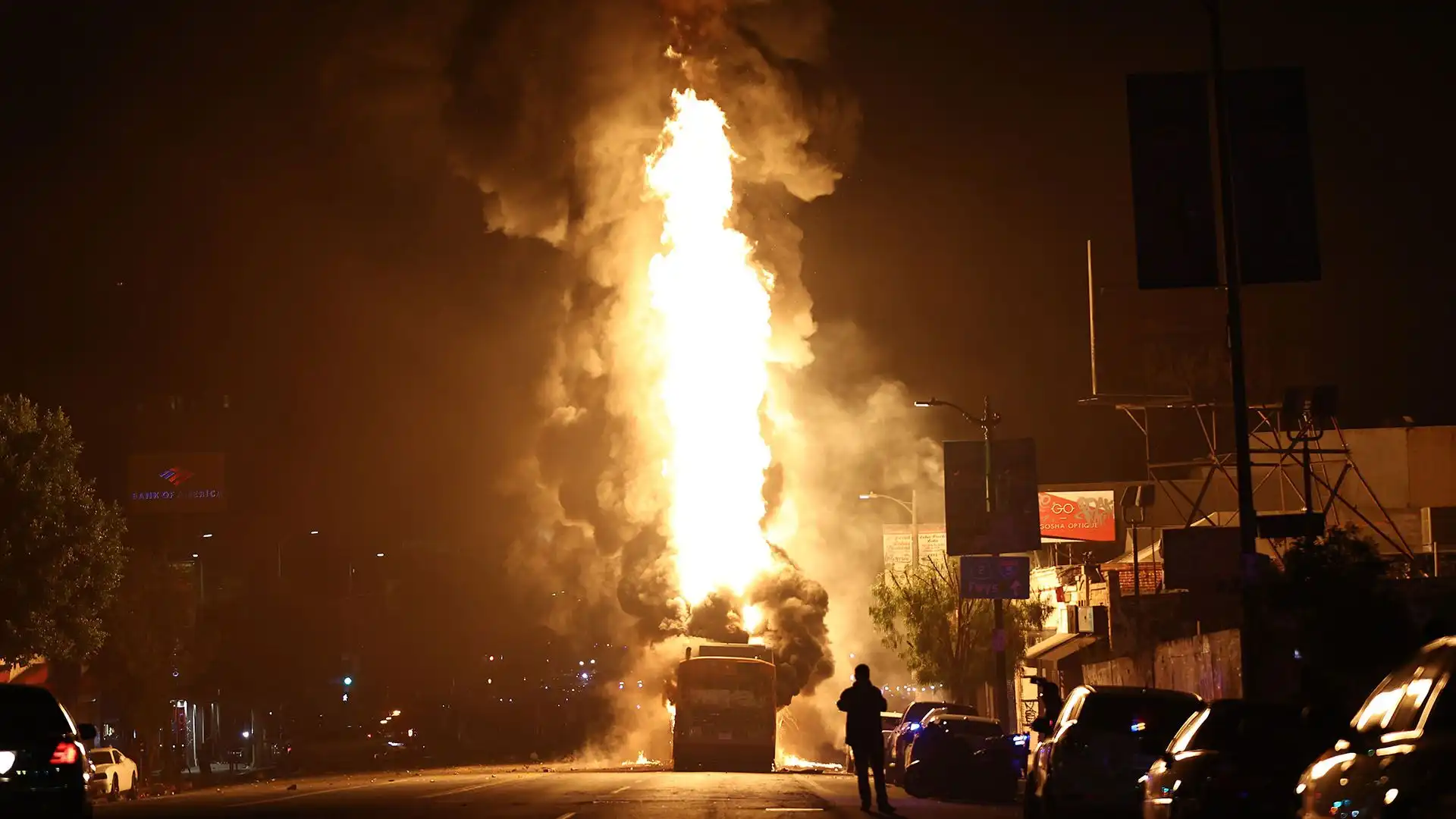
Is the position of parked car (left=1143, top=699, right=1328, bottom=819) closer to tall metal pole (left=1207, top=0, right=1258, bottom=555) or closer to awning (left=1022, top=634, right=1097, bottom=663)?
tall metal pole (left=1207, top=0, right=1258, bottom=555)

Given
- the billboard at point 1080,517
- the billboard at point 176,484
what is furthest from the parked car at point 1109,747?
the billboard at point 176,484

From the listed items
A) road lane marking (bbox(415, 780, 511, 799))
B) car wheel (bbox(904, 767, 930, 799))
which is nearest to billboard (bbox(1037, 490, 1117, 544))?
car wheel (bbox(904, 767, 930, 799))

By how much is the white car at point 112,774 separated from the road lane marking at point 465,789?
42.7 feet

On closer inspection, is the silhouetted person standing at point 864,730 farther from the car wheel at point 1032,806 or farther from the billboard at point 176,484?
the billboard at point 176,484

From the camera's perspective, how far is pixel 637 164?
62.6m

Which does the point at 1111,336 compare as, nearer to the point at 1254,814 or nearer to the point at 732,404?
the point at 732,404

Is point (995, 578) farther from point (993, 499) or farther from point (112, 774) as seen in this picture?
point (112, 774)

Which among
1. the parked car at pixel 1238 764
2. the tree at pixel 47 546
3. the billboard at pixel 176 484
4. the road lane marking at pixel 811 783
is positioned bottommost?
the road lane marking at pixel 811 783

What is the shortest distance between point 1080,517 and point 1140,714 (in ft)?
204

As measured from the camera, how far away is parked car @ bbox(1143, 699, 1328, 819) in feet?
46.7

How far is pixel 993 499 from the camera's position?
146 feet

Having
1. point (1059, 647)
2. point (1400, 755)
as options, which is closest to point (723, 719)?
point (1059, 647)

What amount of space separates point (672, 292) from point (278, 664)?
3393 cm

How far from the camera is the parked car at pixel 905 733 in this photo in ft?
110
